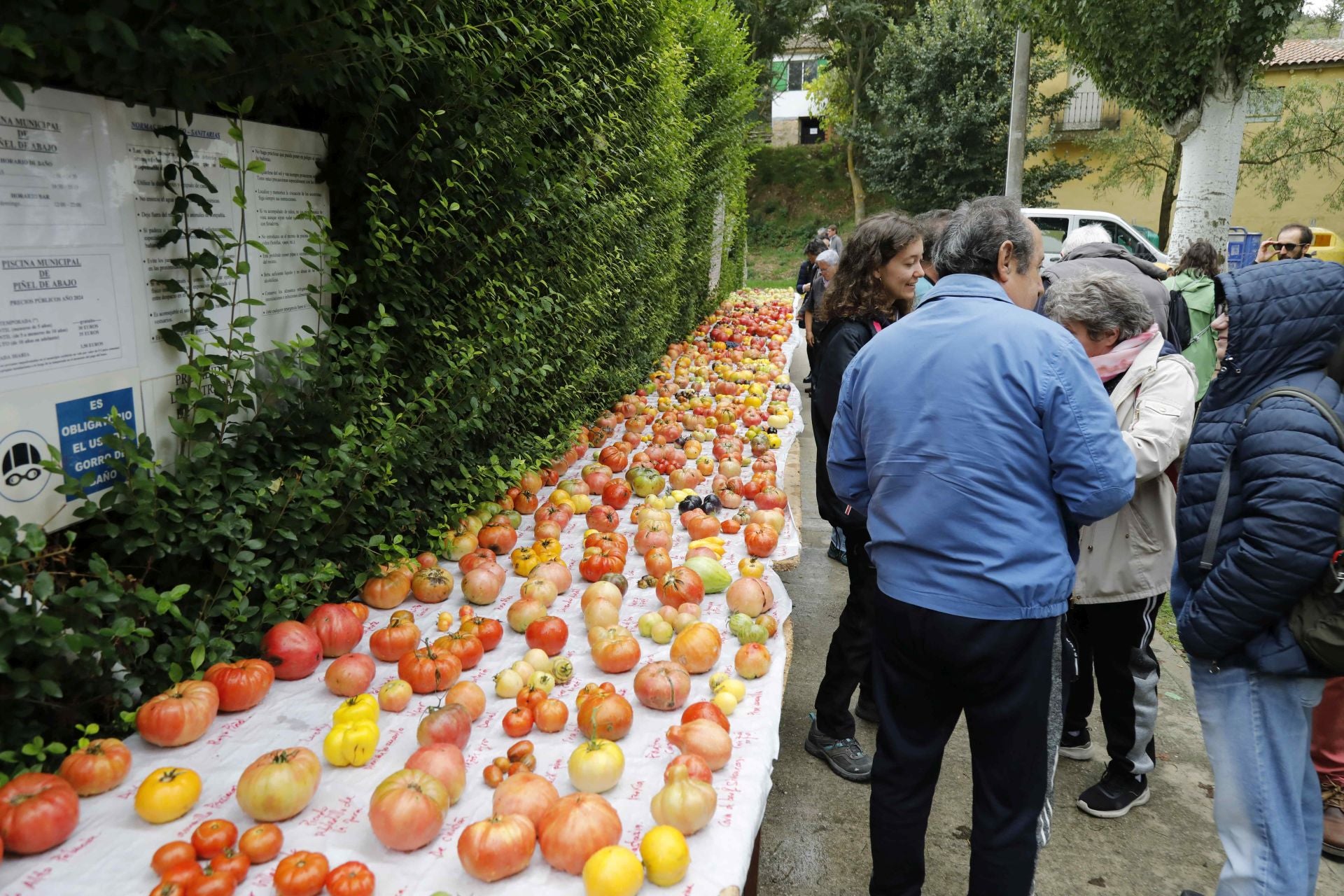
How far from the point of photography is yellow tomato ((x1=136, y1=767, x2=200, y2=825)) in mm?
1807

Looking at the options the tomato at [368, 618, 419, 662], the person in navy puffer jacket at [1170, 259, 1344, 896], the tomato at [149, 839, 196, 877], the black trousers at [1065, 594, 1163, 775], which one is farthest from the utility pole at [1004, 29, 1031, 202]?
the tomato at [149, 839, 196, 877]

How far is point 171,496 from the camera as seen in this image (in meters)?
2.17

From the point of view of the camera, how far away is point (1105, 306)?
9.61 ft

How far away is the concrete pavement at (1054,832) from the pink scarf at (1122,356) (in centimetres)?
186

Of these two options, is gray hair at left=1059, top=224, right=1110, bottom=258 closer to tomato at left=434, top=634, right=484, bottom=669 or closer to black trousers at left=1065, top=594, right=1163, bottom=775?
black trousers at left=1065, top=594, right=1163, bottom=775

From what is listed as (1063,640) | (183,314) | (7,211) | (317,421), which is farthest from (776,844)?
(7,211)

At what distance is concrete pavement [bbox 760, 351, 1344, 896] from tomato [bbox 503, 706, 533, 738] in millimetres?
1295

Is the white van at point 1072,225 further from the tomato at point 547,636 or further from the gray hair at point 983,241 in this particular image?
the tomato at point 547,636

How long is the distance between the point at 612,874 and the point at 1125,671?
8.44 ft

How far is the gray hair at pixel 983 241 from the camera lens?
7.48ft

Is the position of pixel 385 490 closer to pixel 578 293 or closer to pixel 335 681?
pixel 335 681

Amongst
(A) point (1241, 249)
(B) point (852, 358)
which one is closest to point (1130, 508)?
(B) point (852, 358)

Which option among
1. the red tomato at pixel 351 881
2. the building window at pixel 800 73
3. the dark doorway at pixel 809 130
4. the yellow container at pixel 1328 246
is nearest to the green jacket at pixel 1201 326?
the red tomato at pixel 351 881

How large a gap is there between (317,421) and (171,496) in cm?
52
